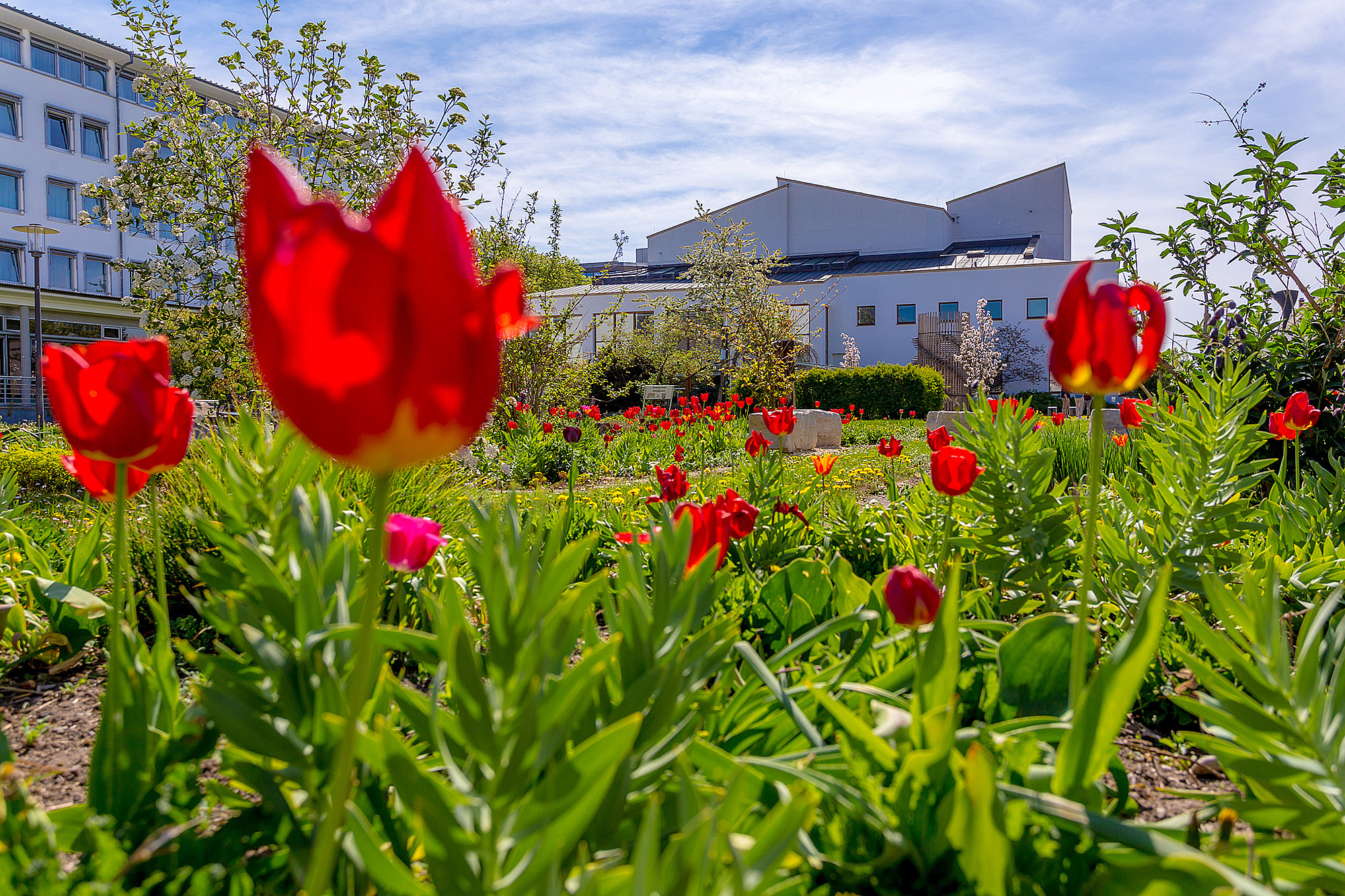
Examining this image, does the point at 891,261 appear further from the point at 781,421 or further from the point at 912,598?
the point at 912,598

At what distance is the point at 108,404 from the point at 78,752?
90 cm

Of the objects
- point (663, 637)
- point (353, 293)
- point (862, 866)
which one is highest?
point (353, 293)

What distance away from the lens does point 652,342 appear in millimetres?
24172

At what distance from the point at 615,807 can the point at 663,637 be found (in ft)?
0.96

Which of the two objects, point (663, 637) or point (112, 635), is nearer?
point (112, 635)

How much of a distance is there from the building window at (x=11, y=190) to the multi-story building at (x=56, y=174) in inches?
1.3

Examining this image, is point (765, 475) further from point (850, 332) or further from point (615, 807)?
point (850, 332)

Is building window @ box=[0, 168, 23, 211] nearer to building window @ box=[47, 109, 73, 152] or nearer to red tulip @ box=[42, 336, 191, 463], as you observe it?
building window @ box=[47, 109, 73, 152]

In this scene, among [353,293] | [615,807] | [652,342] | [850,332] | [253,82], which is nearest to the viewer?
[353,293]

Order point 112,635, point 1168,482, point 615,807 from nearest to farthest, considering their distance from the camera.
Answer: point 615,807, point 112,635, point 1168,482

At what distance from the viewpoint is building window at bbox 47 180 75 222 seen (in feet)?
94.6

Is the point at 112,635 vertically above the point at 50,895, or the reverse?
the point at 112,635

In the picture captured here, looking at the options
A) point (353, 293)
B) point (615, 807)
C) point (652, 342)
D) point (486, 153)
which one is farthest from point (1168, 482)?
point (652, 342)

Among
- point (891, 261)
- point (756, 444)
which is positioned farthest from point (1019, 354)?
point (756, 444)
